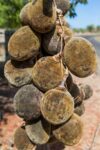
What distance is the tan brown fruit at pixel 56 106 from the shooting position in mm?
1974

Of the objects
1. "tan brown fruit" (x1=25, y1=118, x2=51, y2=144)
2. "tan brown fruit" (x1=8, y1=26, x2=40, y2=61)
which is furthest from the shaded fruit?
"tan brown fruit" (x1=25, y1=118, x2=51, y2=144)

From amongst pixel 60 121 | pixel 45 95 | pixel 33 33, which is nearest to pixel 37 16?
pixel 33 33

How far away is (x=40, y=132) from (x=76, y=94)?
1.31ft

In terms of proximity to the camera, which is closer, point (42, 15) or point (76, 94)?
point (42, 15)

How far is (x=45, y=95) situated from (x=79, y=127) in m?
0.28

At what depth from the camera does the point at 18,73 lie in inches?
88.3

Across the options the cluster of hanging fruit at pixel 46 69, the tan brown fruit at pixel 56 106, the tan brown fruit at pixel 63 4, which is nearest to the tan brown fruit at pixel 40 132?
the cluster of hanging fruit at pixel 46 69

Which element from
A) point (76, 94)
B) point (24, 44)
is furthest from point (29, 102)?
point (76, 94)

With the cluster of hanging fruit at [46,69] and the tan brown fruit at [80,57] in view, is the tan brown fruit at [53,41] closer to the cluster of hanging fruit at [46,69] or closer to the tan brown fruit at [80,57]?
the cluster of hanging fruit at [46,69]

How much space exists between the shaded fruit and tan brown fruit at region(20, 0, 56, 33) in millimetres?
292

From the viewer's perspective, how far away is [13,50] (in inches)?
82.7

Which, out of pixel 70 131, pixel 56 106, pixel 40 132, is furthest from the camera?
pixel 40 132

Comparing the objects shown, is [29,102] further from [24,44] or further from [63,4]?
[63,4]

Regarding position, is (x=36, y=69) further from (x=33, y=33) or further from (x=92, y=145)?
(x=92, y=145)
